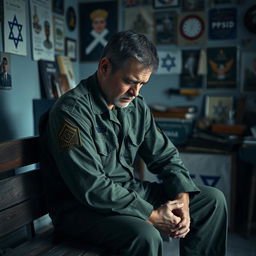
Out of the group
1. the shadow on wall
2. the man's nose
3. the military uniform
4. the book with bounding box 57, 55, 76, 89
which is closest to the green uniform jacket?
the military uniform

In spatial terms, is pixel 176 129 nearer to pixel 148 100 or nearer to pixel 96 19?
pixel 148 100

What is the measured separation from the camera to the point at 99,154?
4.67 feet

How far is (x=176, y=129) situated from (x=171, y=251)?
869 mm

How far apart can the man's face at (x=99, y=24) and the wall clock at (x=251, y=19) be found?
1107 mm

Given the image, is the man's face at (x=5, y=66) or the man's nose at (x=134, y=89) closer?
the man's nose at (x=134, y=89)

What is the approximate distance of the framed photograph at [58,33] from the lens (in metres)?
2.53

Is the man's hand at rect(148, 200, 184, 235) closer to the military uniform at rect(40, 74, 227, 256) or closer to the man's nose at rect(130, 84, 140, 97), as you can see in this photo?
the military uniform at rect(40, 74, 227, 256)

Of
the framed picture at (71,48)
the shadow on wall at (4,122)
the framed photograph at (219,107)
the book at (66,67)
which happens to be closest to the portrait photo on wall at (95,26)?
the framed picture at (71,48)

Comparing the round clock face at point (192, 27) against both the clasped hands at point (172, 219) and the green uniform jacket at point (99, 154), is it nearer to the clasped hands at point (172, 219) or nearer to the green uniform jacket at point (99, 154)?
the green uniform jacket at point (99, 154)

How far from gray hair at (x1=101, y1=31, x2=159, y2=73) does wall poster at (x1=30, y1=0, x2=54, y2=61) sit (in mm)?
1034

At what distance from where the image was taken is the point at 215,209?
151 cm

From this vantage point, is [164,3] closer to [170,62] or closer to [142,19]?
[142,19]

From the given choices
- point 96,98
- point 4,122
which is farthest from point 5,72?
point 96,98

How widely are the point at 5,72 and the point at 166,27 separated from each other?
1355 mm
